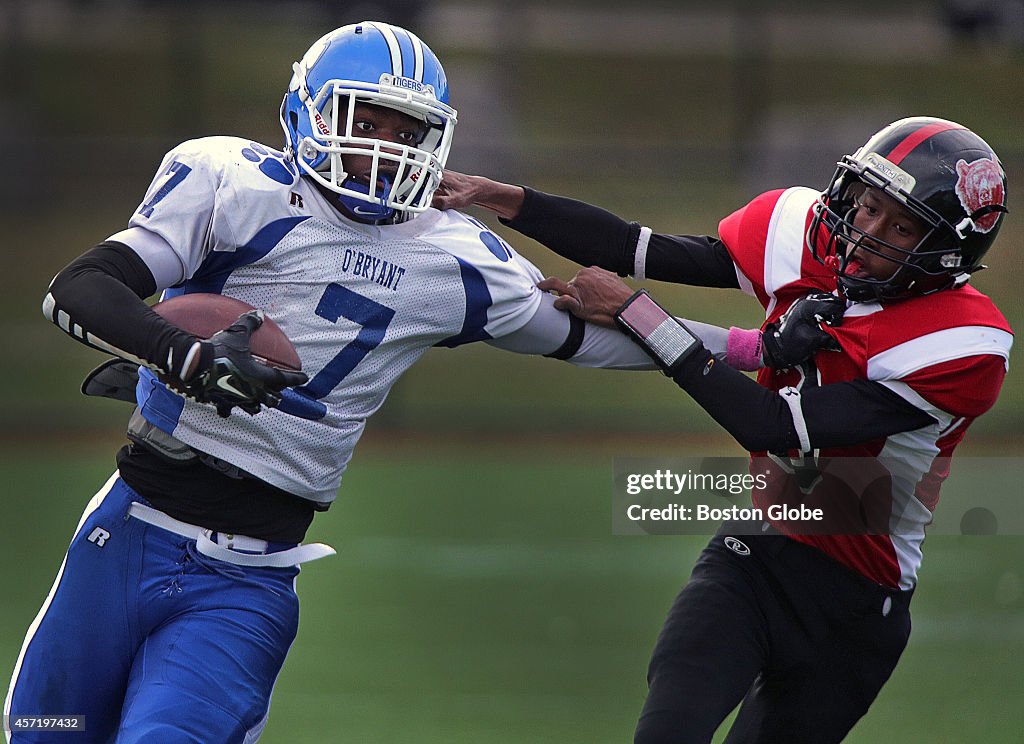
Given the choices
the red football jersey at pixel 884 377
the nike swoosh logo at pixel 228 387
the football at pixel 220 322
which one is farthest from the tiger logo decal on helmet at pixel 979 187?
the nike swoosh logo at pixel 228 387

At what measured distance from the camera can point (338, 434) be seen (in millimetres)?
2621

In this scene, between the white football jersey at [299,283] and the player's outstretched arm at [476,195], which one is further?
the player's outstretched arm at [476,195]

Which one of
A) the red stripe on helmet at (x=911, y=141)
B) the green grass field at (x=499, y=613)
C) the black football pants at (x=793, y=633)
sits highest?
the red stripe on helmet at (x=911, y=141)

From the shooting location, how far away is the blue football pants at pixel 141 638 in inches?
95.6

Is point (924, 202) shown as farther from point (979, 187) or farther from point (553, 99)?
point (553, 99)

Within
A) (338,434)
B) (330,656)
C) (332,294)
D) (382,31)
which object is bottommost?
(330,656)

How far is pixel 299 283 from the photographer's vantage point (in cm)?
257

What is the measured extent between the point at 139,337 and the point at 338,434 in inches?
19.7

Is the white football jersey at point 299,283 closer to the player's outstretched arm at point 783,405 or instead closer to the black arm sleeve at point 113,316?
the black arm sleeve at point 113,316

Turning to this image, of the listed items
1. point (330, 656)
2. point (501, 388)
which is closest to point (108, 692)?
point (330, 656)

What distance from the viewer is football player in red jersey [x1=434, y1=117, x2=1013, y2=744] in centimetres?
278

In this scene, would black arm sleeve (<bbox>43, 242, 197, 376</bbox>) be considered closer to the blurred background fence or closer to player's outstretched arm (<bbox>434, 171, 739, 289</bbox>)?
player's outstretched arm (<bbox>434, 171, 739, 289</bbox>)

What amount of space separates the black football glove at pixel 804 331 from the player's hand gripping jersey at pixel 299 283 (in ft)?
2.11

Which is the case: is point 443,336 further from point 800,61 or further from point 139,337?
point 800,61
